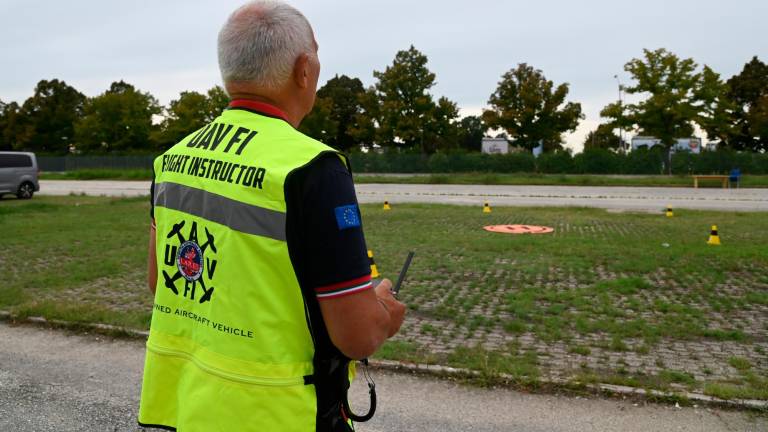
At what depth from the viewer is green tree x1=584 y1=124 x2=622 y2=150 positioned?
140ft

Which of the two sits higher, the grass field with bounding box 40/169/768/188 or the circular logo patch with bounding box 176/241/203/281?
the circular logo patch with bounding box 176/241/203/281

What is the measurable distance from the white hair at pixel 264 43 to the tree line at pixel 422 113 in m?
42.1

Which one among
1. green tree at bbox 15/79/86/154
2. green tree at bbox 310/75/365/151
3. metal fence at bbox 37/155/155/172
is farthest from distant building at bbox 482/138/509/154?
green tree at bbox 15/79/86/154

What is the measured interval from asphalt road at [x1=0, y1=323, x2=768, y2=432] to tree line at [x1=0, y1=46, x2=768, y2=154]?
39.3 m

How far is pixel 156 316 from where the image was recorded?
1.85 meters

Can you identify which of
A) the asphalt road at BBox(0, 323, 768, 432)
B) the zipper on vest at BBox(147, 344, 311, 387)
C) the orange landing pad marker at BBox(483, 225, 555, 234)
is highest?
the zipper on vest at BBox(147, 344, 311, 387)

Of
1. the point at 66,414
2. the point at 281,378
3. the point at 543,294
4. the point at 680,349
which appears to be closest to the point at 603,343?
the point at 680,349

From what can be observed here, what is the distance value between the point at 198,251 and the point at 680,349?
507 cm

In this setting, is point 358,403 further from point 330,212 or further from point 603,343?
point 330,212

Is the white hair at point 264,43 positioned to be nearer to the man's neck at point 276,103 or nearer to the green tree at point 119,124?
the man's neck at point 276,103

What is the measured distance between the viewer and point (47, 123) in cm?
8138

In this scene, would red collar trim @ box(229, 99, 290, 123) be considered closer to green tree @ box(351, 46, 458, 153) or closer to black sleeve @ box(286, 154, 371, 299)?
black sleeve @ box(286, 154, 371, 299)

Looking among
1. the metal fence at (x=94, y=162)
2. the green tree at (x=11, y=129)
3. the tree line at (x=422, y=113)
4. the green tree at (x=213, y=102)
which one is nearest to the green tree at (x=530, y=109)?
the tree line at (x=422, y=113)

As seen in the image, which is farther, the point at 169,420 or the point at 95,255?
the point at 95,255
